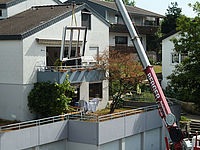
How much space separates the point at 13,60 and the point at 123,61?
28.8 feet

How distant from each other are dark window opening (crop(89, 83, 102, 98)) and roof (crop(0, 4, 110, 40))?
600 centimetres

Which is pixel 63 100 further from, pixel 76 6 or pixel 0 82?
pixel 76 6

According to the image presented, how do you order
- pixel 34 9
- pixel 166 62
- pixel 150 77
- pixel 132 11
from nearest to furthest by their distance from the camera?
pixel 150 77 < pixel 34 9 < pixel 166 62 < pixel 132 11

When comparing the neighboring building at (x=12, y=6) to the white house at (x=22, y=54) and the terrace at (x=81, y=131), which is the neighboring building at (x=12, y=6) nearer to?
the white house at (x=22, y=54)

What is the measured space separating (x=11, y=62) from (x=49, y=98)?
3803mm

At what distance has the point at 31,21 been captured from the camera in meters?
29.6

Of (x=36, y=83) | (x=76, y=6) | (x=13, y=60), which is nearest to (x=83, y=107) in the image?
(x=36, y=83)

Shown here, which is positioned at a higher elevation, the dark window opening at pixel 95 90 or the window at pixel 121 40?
the window at pixel 121 40

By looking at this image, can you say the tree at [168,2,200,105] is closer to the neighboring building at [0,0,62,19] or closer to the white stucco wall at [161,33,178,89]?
the white stucco wall at [161,33,178,89]

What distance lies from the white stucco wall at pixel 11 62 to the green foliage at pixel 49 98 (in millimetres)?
1485

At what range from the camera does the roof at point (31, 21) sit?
2700 centimetres

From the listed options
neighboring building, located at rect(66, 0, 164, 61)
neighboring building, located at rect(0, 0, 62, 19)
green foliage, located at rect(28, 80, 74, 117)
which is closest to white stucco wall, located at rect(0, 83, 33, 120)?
green foliage, located at rect(28, 80, 74, 117)

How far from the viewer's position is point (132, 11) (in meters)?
55.9

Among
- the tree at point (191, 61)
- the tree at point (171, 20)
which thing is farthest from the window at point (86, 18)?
the tree at point (171, 20)
